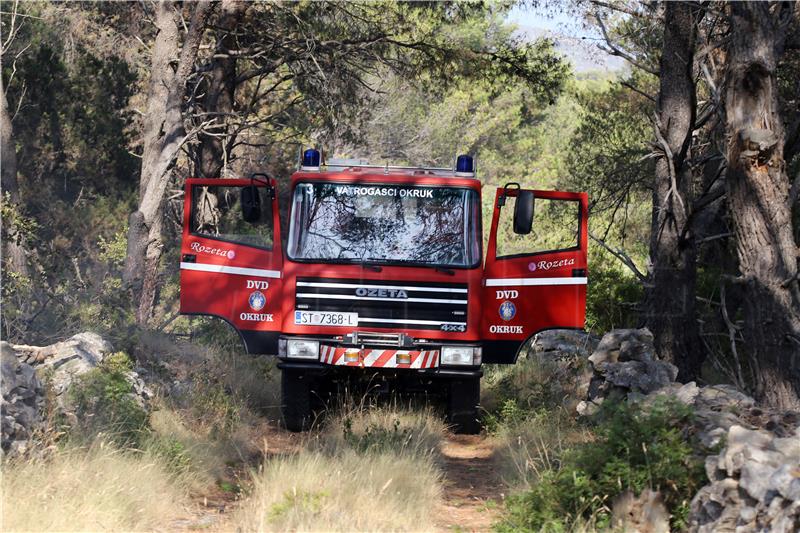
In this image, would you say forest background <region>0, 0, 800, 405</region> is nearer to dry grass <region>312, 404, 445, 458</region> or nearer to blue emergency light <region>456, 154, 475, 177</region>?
blue emergency light <region>456, 154, 475, 177</region>

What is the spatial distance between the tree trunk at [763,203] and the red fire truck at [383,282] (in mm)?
1578

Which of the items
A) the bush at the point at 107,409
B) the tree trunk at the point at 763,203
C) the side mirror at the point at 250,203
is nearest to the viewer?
the bush at the point at 107,409

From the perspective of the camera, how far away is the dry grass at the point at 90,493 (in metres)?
6.40

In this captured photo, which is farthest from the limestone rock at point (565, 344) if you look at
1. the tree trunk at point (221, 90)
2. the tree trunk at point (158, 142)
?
the tree trunk at point (221, 90)

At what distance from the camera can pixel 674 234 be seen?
1366 cm

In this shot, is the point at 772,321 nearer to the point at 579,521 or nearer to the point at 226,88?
the point at 579,521

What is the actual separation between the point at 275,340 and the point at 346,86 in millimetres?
9767

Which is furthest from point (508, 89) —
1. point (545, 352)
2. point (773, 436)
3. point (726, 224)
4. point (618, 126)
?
point (773, 436)

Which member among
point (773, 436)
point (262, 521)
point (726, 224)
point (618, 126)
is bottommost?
point (262, 521)

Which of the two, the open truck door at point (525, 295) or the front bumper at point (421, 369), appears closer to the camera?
the front bumper at point (421, 369)

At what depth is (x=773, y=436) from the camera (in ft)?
22.3

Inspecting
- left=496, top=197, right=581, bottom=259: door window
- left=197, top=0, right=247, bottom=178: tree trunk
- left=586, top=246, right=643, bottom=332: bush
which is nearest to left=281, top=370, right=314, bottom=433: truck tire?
left=496, top=197, right=581, bottom=259: door window

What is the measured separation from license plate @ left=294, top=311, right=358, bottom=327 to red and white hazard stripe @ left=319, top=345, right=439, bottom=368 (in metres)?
0.26

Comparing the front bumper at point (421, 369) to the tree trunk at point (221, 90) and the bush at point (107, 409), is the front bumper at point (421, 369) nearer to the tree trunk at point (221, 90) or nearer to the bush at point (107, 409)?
the bush at point (107, 409)
